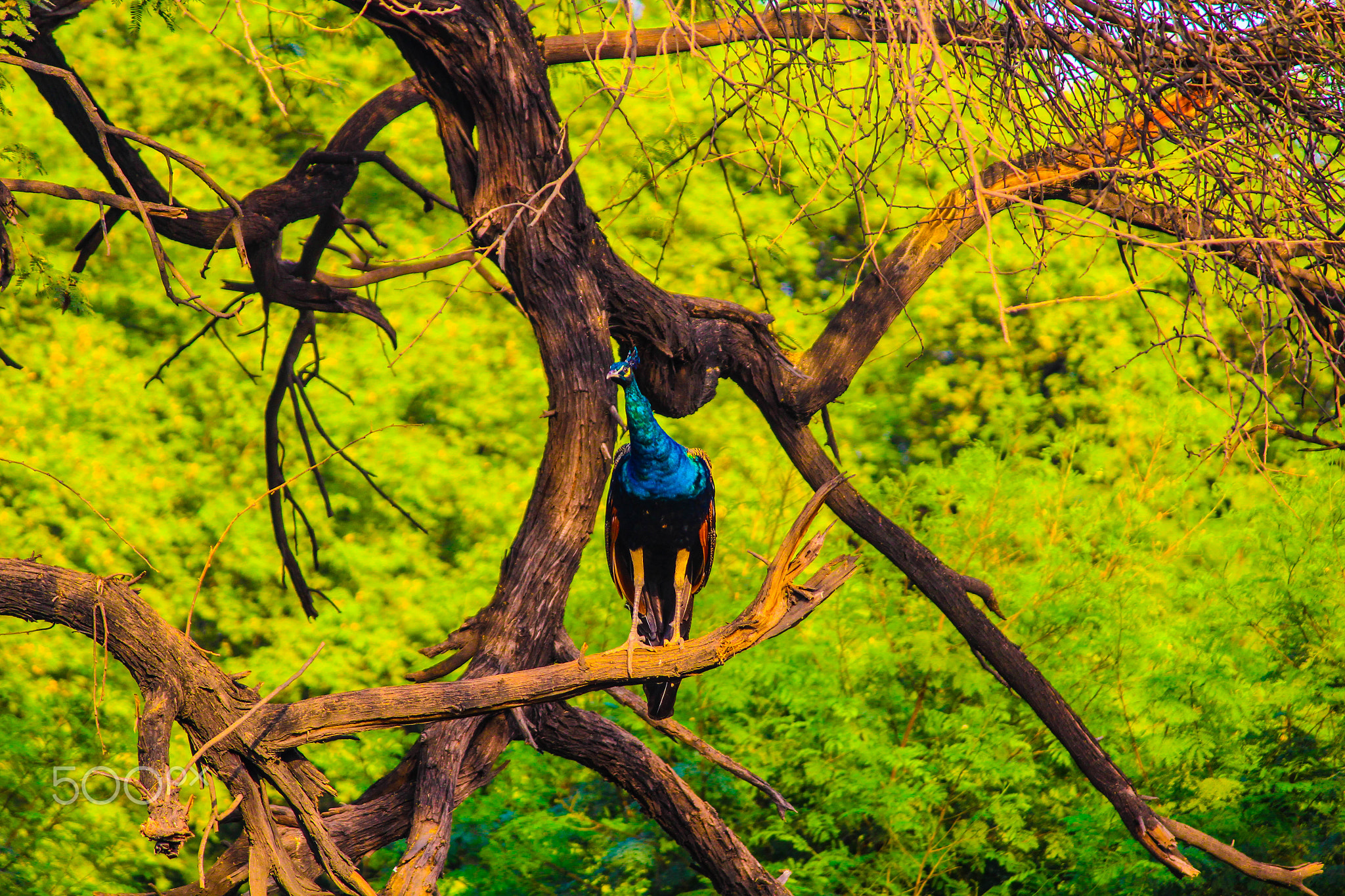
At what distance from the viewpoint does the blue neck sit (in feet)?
11.2

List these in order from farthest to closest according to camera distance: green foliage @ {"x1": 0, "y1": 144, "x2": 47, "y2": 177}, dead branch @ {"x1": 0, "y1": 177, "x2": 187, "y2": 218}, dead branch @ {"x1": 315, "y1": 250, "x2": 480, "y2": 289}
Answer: green foliage @ {"x1": 0, "y1": 144, "x2": 47, "y2": 177} → dead branch @ {"x1": 315, "y1": 250, "x2": 480, "y2": 289} → dead branch @ {"x1": 0, "y1": 177, "x2": 187, "y2": 218}

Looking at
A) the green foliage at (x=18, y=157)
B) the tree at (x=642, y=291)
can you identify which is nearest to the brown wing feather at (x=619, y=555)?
the tree at (x=642, y=291)

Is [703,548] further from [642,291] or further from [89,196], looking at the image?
[89,196]

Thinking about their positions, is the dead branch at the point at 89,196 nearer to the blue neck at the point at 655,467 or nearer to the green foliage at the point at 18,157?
the blue neck at the point at 655,467

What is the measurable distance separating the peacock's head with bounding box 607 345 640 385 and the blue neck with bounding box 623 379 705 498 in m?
0.17

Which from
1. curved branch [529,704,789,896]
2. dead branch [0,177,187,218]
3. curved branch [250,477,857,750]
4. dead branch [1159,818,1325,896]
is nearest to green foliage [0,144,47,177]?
dead branch [0,177,187,218]

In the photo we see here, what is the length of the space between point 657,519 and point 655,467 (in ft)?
0.53

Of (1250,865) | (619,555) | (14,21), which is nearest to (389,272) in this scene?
(14,21)

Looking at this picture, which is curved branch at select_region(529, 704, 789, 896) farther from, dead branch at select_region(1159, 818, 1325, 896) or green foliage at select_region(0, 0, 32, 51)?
green foliage at select_region(0, 0, 32, 51)

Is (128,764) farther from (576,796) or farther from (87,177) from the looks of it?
(87,177)

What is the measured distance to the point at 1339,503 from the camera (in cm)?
499

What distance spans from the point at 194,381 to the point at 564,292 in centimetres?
623

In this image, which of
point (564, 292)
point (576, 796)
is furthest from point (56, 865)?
point (564, 292)

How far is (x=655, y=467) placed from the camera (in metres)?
3.47
